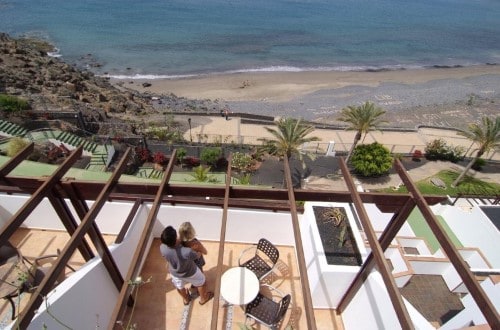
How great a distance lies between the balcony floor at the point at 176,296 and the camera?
604cm

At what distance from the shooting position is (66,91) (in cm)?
2983

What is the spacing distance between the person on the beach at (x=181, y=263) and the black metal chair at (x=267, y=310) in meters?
1.10

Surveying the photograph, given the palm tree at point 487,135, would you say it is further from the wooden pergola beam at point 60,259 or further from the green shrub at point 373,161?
the wooden pergola beam at point 60,259

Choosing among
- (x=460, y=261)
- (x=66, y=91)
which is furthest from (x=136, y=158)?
(x=460, y=261)

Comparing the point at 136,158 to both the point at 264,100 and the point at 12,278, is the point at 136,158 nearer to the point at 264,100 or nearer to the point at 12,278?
the point at 12,278

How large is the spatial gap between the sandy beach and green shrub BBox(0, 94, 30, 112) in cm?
1898

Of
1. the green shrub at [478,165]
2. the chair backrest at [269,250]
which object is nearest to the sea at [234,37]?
the green shrub at [478,165]

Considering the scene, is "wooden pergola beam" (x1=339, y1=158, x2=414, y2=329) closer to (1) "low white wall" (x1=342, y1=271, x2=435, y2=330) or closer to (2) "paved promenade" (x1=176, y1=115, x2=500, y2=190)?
(1) "low white wall" (x1=342, y1=271, x2=435, y2=330)

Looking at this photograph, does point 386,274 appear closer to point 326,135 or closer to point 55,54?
point 326,135

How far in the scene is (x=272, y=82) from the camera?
42.8 m

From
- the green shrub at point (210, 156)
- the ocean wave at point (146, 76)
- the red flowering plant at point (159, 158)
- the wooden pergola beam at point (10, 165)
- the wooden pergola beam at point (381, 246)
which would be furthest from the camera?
the ocean wave at point (146, 76)

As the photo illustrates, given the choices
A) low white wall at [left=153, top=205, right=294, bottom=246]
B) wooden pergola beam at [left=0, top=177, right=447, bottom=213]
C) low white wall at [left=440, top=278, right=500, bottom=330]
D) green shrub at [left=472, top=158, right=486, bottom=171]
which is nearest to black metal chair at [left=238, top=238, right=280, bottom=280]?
low white wall at [left=153, top=205, right=294, bottom=246]

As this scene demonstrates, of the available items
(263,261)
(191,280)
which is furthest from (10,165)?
(263,261)

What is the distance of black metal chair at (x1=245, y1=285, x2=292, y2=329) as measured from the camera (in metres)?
5.63
